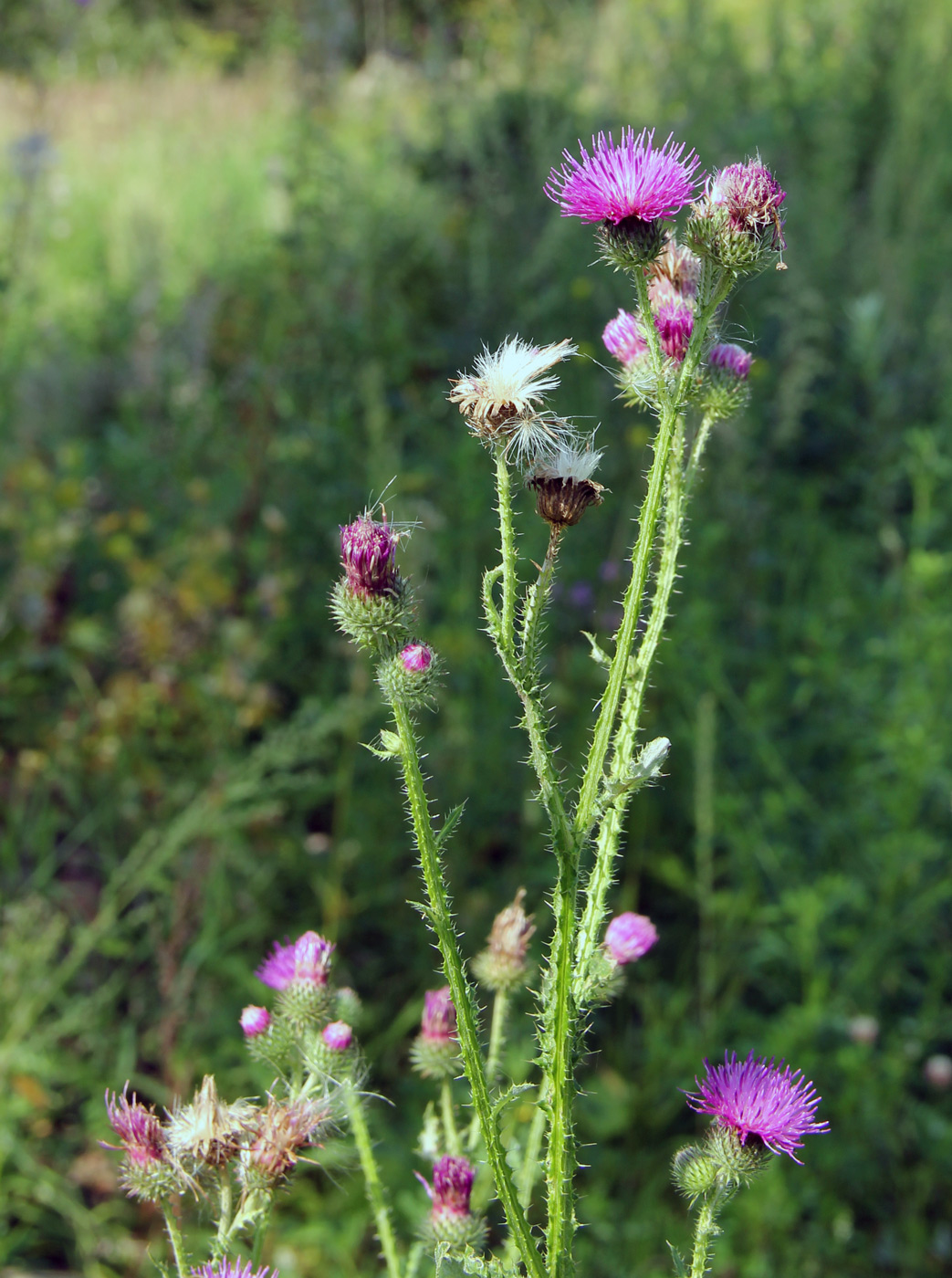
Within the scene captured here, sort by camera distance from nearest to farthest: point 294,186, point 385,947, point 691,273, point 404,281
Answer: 1. point 691,273
2. point 385,947
3. point 294,186
4. point 404,281

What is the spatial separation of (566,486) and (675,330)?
15 cm

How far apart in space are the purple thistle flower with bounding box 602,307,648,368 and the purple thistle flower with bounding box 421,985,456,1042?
0.51 metres

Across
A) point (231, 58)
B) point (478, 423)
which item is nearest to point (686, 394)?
point (478, 423)

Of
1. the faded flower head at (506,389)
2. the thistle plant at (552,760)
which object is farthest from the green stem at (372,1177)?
the faded flower head at (506,389)

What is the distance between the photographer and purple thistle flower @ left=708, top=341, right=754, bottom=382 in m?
0.91

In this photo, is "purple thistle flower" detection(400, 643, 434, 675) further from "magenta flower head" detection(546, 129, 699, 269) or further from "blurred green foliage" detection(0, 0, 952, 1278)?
"blurred green foliage" detection(0, 0, 952, 1278)

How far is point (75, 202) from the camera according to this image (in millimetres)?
6016

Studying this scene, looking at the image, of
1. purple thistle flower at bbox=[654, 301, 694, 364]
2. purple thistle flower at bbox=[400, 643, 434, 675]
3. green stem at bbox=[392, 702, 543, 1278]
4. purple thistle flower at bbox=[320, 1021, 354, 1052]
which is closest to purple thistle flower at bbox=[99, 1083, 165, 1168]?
purple thistle flower at bbox=[320, 1021, 354, 1052]

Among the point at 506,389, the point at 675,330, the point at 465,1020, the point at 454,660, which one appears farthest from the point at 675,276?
the point at 454,660

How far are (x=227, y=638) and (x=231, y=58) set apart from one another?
11172 millimetres

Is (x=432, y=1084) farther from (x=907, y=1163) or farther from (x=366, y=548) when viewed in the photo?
(x=366, y=548)

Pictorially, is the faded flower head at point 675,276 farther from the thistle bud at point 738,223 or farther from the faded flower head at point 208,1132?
the faded flower head at point 208,1132

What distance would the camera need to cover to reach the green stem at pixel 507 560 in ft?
2.26

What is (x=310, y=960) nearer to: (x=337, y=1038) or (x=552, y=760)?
(x=337, y=1038)
